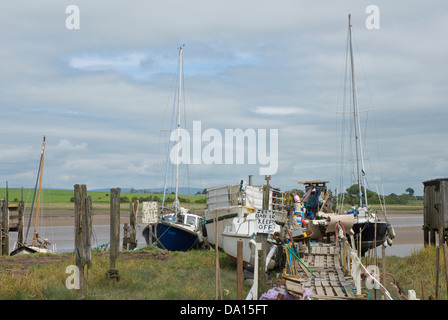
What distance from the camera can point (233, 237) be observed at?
Result: 2205cm

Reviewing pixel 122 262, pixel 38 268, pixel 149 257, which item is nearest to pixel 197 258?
pixel 149 257

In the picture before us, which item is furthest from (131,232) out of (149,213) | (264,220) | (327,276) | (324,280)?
(264,220)

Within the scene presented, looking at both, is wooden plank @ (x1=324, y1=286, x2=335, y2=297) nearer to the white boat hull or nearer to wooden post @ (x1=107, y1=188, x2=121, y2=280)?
the white boat hull

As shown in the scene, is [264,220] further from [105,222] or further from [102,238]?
[105,222]

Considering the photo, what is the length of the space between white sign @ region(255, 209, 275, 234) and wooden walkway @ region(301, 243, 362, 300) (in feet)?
7.26

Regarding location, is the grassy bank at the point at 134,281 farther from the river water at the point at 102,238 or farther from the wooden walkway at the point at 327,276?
the river water at the point at 102,238

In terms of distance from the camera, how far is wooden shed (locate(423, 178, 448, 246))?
A: 78.8ft

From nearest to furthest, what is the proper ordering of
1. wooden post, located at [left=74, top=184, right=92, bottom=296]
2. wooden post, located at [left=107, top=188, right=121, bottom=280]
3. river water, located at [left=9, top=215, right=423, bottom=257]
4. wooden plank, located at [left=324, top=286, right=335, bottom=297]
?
wooden plank, located at [left=324, top=286, right=335, bottom=297] < wooden post, located at [left=74, top=184, right=92, bottom=296] < wooden post, located at [left=107, top=188, right=121, bottom=280] < river water, located at [left=9, top=215, right=423, bottom=257]

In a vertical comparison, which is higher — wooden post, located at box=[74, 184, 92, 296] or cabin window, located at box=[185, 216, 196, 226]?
wooden post, located at box=[74, 184, 92, 296]

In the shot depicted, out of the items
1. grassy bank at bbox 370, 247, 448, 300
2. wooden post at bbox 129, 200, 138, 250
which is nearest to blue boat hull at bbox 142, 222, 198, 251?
wooden post at bbox 129, 200, 138, 250

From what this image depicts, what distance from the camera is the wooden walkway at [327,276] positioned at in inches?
563
